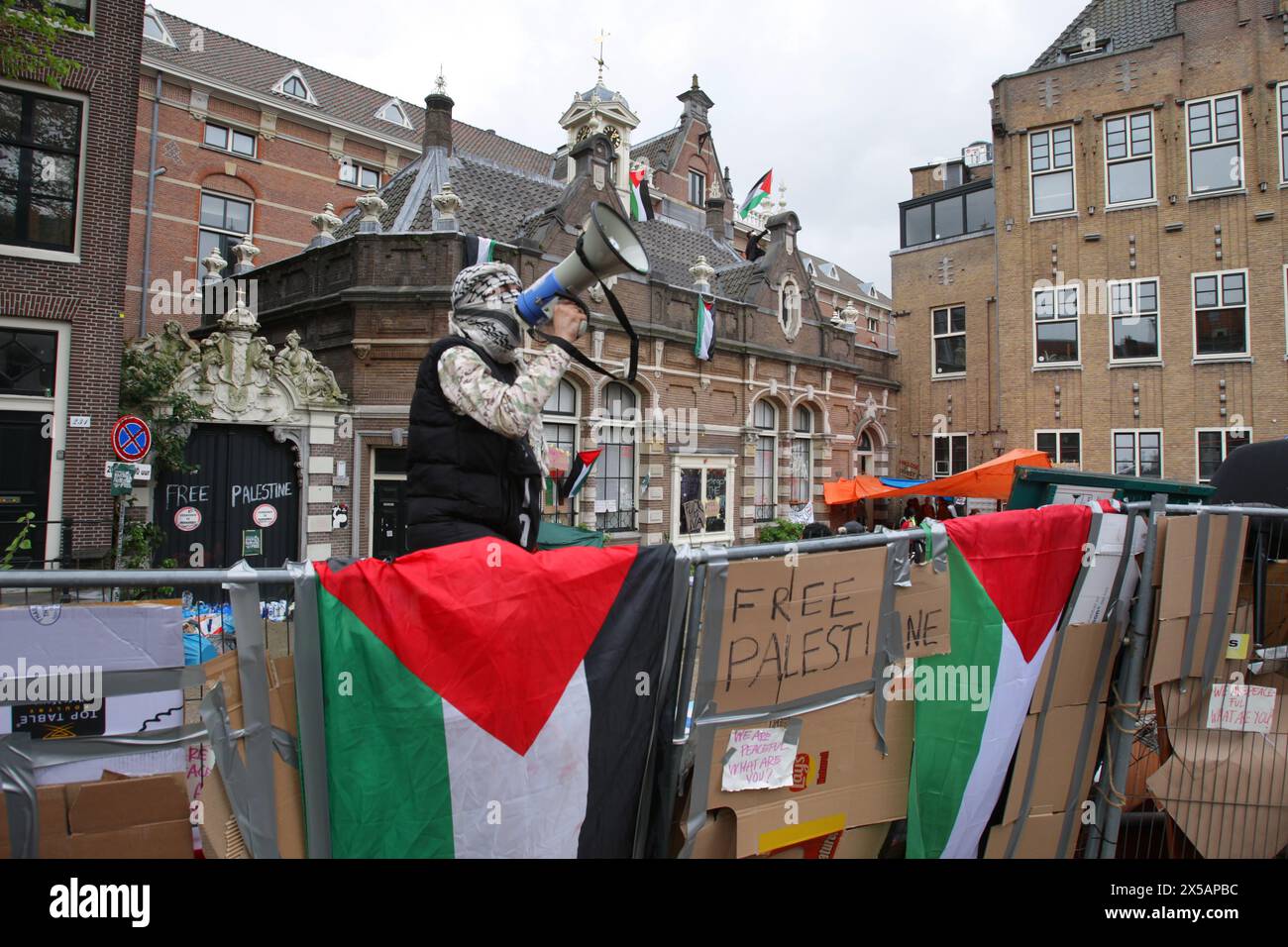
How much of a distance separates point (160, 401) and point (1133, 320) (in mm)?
21706

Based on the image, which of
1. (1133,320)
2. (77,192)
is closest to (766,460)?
(1133,320)

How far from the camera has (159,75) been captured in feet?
62.7

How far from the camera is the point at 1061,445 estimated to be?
19.2m

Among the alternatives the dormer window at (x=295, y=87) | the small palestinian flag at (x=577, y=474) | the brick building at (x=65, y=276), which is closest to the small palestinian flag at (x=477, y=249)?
the small palestinian flag at (x=577, y=474)

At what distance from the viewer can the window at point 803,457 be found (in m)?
19.5

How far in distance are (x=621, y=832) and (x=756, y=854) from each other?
542mm

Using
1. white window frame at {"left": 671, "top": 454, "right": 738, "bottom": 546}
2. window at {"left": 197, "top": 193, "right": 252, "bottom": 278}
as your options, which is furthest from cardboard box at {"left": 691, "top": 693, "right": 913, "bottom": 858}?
window at {"left": 197, "top": 193, "right": 252, "bottom": 278}

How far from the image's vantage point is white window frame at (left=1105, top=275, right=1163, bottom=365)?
18109 millimetres

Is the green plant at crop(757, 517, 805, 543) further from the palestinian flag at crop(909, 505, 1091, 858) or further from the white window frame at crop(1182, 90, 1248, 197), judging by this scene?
the palestinian flag at crop(909, 505, 1091, 858)

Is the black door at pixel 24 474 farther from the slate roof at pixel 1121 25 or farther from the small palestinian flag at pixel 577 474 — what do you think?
the slate roof at pixel 1121 25

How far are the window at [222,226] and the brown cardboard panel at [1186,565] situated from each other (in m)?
22.3
